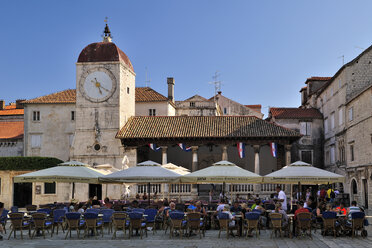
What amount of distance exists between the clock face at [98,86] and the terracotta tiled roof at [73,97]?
21.9 feet

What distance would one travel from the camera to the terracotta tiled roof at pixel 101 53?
39688 mm

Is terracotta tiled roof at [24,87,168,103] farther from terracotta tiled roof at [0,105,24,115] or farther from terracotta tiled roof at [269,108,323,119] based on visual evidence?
terracotta tiled roof at [0,105,24,115]

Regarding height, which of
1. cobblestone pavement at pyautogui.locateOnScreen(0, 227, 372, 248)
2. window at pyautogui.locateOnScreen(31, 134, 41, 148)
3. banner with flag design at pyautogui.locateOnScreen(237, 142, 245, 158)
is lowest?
cobblestone pavement at pyautogui.locateOnScreen(0, 227, 372, 248)

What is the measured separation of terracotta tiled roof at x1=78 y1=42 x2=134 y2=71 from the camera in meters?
39.7

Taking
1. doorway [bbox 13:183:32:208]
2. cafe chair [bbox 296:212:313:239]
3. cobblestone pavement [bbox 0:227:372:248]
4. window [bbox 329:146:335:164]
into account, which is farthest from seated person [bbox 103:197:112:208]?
window [bbox 329:146:335:164]

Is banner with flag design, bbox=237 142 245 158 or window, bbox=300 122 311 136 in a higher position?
window, bbox=300 122 311 136

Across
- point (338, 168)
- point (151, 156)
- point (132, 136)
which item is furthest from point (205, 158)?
point (338, 168)

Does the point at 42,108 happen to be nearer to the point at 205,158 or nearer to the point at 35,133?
the point at 35,133

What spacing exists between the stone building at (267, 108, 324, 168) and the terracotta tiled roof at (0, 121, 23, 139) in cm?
2422

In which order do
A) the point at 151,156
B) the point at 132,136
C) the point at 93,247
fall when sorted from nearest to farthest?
the point at 93,247 < the point at 132,136 < the point at 151,156

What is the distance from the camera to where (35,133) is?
45938mm

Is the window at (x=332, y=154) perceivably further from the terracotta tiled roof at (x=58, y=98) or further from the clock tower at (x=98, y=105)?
the terracotta tiled roof at (x=58, y=98)

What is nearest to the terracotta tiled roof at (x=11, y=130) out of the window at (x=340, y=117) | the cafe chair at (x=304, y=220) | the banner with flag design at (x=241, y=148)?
the banner with flag design at (x=241, y=148)

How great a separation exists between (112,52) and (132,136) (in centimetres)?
701
